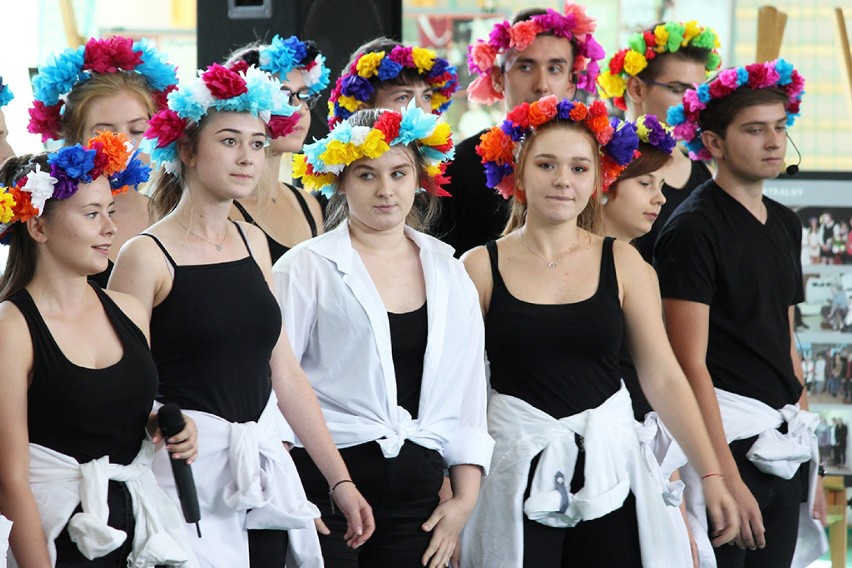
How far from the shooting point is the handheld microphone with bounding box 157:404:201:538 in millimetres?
2307

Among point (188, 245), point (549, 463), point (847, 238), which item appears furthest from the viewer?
point (847, 238)

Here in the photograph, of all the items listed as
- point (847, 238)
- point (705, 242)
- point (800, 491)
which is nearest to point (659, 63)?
point (705, 242)

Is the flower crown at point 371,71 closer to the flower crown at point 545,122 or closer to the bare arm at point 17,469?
the flower crown at point 545,122

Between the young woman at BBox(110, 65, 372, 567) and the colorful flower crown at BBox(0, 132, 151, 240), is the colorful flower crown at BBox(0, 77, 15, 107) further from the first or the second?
the colorful flower crown at BBox(0, 132, 151, 240)

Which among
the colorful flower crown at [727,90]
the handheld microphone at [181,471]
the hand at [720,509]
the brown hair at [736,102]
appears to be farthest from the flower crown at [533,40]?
the handheld microphone at [181,471]

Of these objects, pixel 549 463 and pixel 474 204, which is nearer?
pixel 549 463

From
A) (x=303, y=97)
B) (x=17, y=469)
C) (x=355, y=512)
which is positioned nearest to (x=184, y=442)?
(x=17, y=469)

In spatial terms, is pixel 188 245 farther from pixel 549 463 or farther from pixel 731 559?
pixel 731 559

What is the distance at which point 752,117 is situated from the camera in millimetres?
3594

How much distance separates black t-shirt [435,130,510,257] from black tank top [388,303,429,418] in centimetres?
108

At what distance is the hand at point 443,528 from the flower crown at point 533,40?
1.76m

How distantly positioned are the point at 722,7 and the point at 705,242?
13.2 feet

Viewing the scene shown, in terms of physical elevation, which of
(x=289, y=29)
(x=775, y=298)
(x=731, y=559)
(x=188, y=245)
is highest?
(x=289, y=29)

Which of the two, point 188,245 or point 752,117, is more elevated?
point 752,117
